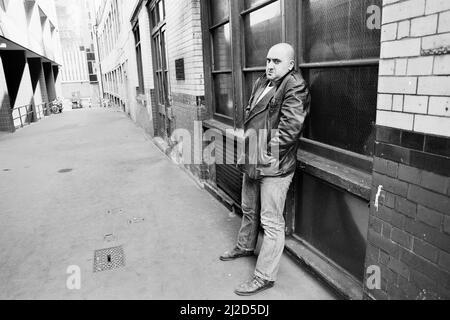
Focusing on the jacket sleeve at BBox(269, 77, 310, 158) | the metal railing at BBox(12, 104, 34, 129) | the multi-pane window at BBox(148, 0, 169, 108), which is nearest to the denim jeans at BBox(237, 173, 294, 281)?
the jacket sleeve at BBox(269, 77, 310, 158)

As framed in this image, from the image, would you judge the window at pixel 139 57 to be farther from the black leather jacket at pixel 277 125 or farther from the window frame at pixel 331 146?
the black leather jacket at pixel 277 125

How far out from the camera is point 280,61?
2.57 metres

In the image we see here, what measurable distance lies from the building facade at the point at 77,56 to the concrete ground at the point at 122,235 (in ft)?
133

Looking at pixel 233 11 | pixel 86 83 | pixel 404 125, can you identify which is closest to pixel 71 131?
pixel 233 11

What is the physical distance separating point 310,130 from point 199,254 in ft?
5.58

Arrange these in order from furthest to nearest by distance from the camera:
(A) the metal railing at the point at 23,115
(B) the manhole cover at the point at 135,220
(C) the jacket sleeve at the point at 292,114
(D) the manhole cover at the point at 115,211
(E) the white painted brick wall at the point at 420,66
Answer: (A) the metal railing at the point at 23,115 → (D) the manhole cover at the point at 115,211 → (B) the manhole cover at the point at 135,220 → (C) the jacket sleeve at the point at 292,114 → (E) the white painted brick wall at the point at 420,66

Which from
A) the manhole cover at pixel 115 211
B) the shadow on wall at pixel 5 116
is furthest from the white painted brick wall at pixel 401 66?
the shadow on wall at pixel 5 116

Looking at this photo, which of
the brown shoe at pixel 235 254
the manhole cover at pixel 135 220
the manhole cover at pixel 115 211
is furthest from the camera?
the manhole cover at pixel 115 211

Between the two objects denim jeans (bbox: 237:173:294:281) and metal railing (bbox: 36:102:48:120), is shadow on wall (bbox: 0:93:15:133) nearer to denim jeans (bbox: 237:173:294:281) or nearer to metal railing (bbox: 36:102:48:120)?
metal railing (bbox: 36:102:48:120)

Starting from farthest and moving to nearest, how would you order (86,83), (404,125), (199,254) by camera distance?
(86,83) < (199,254) < (404,125)

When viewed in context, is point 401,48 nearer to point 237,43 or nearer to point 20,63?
point 237,43

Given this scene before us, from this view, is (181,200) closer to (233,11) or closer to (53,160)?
(233,11)

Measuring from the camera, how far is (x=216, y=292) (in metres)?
2.86

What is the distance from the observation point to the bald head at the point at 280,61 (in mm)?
2568
